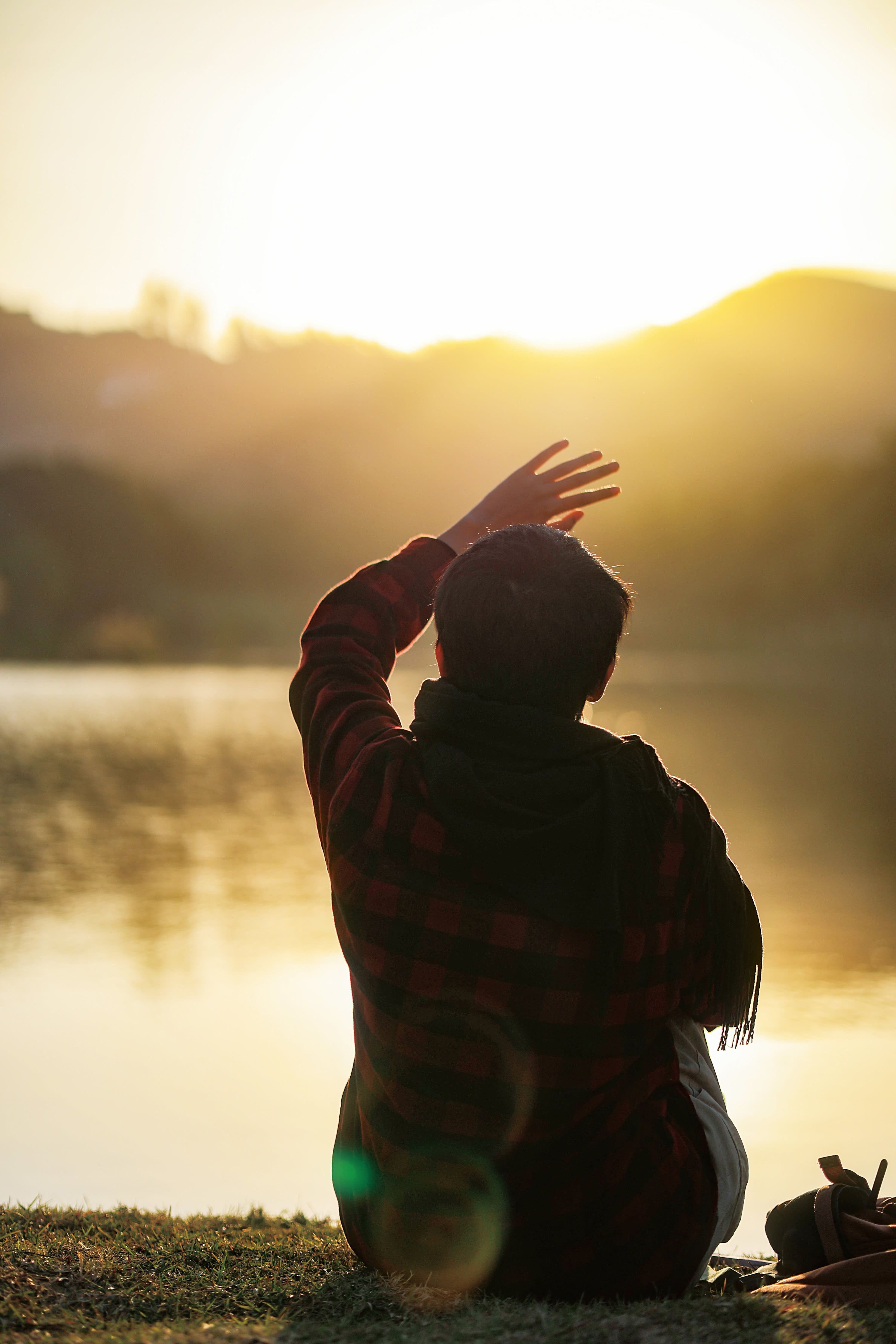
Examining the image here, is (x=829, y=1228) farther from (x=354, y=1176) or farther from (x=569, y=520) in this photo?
(x=569, y=520)

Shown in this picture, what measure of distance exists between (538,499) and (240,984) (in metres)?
4.41

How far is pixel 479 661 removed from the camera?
1.48m

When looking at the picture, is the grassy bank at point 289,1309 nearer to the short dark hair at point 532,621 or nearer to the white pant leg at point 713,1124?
the white pant leg at point 713,1124

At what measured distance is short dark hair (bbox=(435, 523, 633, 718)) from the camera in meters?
1.45

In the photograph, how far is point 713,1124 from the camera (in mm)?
1651

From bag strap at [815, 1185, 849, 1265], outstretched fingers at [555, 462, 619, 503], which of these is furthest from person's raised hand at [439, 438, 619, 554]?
bag strap at [815, 1185, 849, 1265]

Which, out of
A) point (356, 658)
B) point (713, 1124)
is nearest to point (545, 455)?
point (356, 658)

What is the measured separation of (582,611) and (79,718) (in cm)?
2164

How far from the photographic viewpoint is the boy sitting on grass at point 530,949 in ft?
4.72

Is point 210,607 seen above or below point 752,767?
above

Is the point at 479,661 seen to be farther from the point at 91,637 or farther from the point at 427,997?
the point at 91,637

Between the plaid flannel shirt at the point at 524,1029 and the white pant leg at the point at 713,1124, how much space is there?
0.7 inches

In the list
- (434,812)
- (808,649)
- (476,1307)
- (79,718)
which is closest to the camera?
(434,812)

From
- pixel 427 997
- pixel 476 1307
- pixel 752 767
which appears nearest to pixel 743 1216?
pixel 476 1307
